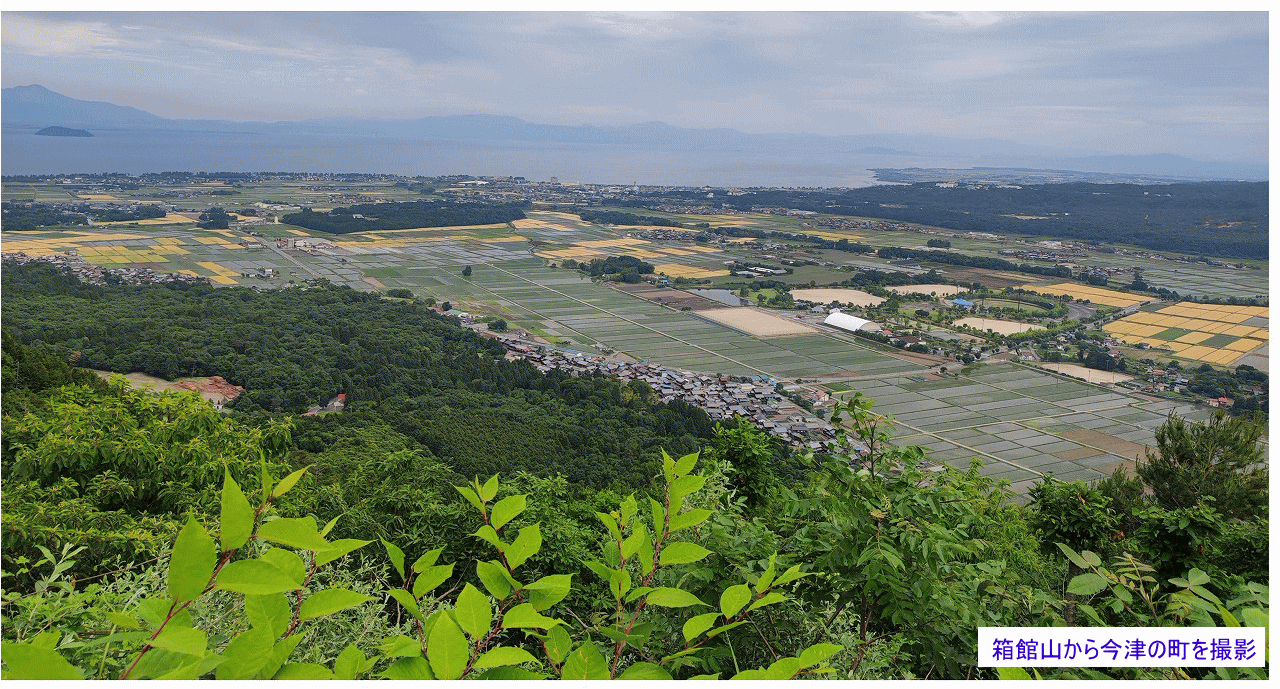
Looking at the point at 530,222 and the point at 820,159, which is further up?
the point at 820,159

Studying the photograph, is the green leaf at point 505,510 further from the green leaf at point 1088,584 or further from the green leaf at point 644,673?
the green leaf at point 1088,584

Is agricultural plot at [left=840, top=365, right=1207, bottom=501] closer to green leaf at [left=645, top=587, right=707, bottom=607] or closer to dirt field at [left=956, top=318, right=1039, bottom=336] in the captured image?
dirt field at [left=956, top=318, right=1039, bottom=336]

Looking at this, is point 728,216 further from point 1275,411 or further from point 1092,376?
point 1275,411

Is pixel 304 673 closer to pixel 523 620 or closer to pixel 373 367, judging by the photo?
pixel 523 620

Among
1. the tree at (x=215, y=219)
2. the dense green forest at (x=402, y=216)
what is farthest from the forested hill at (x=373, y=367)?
the dense green forest at (x=402, y=216)

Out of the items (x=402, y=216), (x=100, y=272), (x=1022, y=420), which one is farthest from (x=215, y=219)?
(x=1022, y=420)

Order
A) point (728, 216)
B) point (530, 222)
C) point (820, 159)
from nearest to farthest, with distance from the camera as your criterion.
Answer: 1. point (530, 222)
2. point (728, 216)
3. point (820, 159)


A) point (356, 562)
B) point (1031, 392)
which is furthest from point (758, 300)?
point (356, 562)

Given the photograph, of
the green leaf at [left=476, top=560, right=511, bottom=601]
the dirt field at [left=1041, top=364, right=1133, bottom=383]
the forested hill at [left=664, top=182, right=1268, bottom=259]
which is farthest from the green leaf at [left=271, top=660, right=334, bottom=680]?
the forested hill at [left=664, top=182, right=1268, bottom=259]
